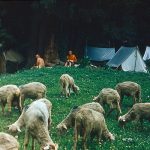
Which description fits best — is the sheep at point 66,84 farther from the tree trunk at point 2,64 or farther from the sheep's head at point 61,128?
the tree trunk at point 2,64

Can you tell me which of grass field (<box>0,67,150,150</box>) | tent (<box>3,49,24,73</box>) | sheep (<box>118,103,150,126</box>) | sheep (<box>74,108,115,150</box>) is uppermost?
sheep (<box>74,108,115,150</box>)

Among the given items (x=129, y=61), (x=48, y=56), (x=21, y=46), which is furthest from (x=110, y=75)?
(x=21, y=46)

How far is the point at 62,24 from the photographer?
184 ft

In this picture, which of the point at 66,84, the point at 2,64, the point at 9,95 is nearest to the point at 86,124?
the point at 9,95

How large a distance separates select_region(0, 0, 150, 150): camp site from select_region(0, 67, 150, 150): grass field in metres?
0.04

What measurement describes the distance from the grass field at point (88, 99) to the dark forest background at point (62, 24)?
10.0 m

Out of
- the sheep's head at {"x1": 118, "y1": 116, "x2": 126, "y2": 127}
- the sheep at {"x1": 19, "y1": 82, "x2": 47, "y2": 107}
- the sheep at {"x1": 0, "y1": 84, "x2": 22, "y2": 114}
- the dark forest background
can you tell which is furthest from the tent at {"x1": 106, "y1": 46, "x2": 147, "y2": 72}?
the sheep's head at {"x1": 118, "y1": 116, "x2": 126, "y2": 127}

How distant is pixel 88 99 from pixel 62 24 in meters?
26.3

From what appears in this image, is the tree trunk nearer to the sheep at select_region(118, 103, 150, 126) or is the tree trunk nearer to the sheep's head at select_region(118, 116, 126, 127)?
the sheep's head at select_region(118, 116, 126, 127)

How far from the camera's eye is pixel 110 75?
40719 millimetres

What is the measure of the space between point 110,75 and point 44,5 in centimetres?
1204

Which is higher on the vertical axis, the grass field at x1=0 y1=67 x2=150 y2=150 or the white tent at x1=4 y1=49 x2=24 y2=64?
the grass field at x1=0 y1=67 x2=150 y2=150

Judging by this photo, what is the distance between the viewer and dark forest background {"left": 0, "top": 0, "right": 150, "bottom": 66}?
51656mm

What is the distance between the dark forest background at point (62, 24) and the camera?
51656mm
